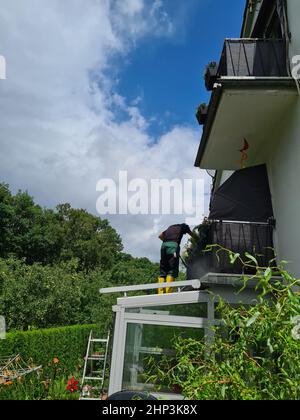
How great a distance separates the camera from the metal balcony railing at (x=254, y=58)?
24.8 feet

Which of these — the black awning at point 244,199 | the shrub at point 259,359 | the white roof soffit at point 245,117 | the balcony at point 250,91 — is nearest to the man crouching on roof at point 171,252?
the black awning at point 244,199

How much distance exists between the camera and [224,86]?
23.5 ft

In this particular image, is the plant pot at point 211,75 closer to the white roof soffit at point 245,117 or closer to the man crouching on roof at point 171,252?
the white roof soffit at point 245,117

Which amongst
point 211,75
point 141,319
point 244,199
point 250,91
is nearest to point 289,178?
point 244,199

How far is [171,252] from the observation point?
9328mm

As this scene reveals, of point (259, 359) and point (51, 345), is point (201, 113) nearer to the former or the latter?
point (259, 359)

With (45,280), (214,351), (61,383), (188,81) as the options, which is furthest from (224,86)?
(45,280)

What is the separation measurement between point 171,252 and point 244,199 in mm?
2382

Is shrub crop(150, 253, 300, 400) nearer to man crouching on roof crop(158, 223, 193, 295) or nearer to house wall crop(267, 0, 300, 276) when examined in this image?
house wall crop(267, 0, 300, 276)

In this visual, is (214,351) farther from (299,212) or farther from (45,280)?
(45,280)

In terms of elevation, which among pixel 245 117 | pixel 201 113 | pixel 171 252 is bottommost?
pixel 171 252

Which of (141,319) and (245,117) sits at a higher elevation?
(245,117)
